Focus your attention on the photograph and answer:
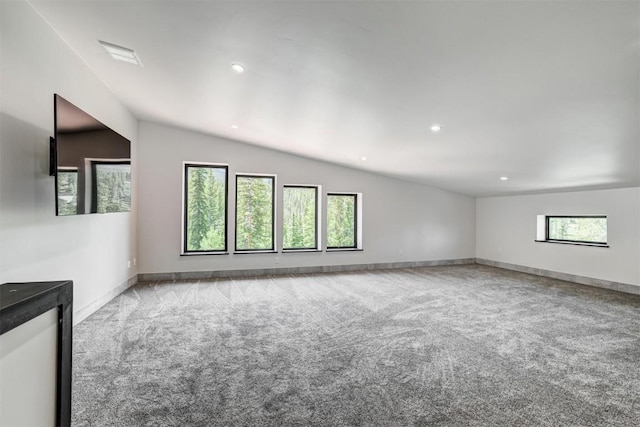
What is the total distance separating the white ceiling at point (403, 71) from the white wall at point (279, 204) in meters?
1.07

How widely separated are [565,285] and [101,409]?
7228 mm

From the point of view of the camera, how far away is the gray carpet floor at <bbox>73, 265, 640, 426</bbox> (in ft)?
6.50

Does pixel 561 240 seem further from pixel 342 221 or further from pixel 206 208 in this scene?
pixel 206 208


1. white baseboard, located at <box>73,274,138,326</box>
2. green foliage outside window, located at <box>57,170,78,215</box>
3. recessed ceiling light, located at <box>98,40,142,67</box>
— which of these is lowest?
white baseboard, located at <box>73,274,138,326</box>

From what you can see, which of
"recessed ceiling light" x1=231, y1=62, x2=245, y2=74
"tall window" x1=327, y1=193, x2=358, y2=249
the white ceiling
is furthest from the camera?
"tall window" x1=327, y1=193, x2=358, y2=249

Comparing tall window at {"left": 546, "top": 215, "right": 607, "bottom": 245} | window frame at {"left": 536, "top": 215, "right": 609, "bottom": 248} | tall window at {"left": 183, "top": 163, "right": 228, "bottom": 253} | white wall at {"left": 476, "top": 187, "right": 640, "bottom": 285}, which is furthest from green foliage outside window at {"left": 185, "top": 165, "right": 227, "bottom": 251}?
tall window at {"left": 546, "top": 215, "right": 607, "bottom": 245}

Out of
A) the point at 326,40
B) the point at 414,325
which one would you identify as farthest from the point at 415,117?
the point at 414,325

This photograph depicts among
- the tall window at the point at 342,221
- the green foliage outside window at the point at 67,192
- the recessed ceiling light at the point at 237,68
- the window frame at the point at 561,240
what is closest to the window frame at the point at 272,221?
the tall window at the point at 342,221

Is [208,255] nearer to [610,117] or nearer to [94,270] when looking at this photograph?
[94,270]

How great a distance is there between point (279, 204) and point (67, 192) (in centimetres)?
418

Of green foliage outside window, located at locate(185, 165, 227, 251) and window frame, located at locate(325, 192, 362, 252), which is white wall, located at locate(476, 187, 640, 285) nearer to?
window frame, located at locate(325, 192, 362, 252)

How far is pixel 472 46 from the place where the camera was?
214 centimetres

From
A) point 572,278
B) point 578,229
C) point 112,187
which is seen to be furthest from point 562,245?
point 112,187

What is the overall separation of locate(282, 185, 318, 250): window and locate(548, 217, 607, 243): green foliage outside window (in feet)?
17.7
